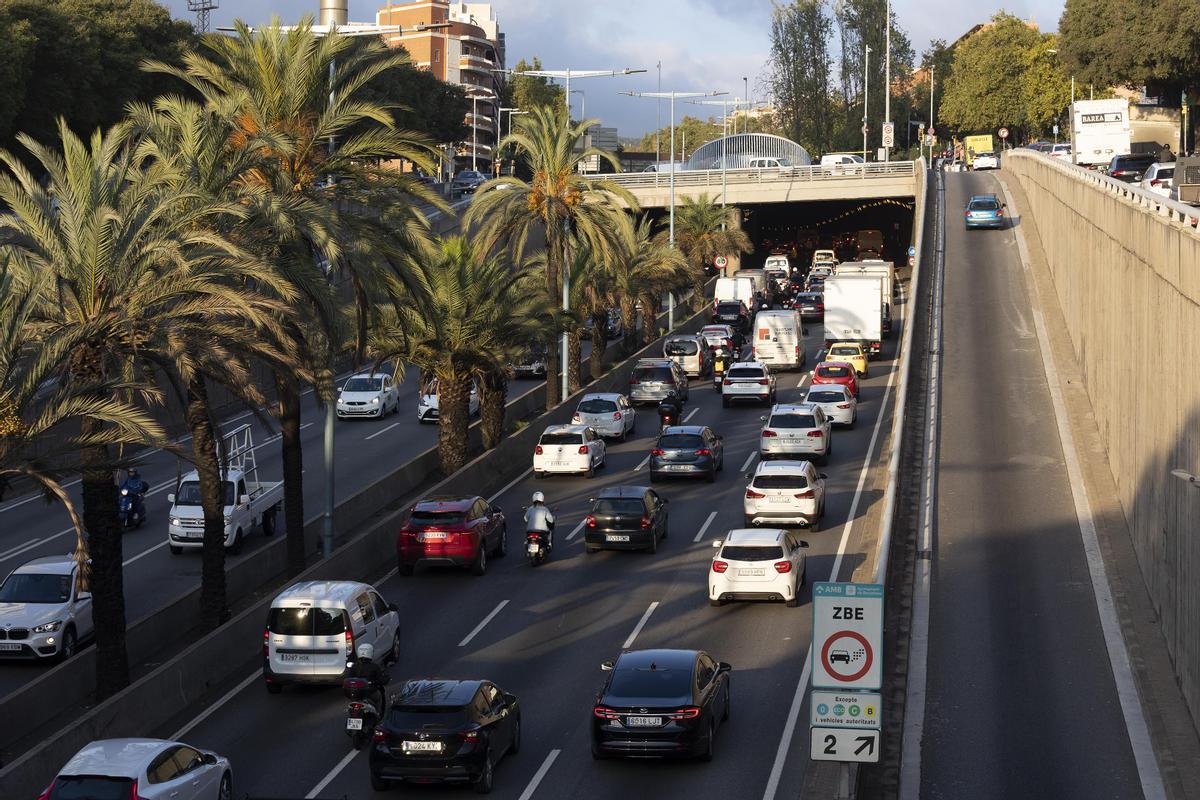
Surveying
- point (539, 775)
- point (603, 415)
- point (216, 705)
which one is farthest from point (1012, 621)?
point (603, 415)

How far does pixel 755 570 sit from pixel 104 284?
11.8m

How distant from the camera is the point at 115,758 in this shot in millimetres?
15273

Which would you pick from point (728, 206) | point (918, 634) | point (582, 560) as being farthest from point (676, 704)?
point (728, 206)

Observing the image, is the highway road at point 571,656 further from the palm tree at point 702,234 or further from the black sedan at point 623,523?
the palm tree at point 702,234

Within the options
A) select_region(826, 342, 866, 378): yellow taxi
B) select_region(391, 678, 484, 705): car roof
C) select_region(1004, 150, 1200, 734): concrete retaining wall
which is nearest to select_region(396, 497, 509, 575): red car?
select_region(391, 678, 484, 705): car roof

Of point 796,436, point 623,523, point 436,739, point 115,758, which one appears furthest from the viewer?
point 796,436

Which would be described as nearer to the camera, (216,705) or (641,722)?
(641,722)

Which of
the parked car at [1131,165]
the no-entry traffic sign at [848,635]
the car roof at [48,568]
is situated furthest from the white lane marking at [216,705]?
the parked car at [1131,165]

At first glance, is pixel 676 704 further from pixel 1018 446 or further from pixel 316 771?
pixel 1018 446

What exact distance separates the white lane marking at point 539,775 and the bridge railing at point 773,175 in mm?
68160

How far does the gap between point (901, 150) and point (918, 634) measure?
141698 millimetres

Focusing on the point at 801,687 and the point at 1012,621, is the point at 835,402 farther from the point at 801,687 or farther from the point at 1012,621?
the point at 801,687

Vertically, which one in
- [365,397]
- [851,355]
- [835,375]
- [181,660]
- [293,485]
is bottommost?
[181,660]

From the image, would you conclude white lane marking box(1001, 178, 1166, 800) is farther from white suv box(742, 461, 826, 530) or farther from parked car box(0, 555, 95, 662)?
parked car box(0, 555, 95, 662)
